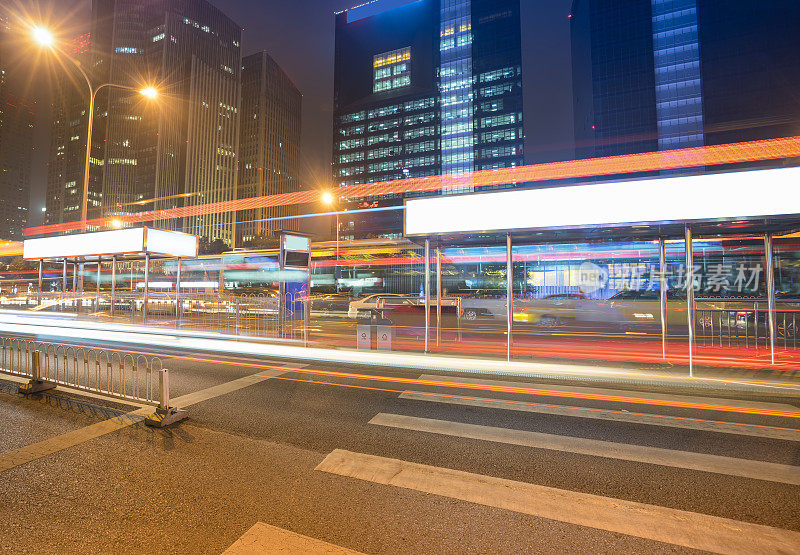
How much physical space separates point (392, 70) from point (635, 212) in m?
122

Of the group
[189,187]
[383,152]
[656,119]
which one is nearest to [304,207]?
[189,187]

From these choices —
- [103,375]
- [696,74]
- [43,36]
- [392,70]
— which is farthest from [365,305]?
[392,70]

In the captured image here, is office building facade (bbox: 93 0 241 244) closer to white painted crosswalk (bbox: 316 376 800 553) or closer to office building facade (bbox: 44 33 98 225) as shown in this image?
office building facade (bbox: 44 33 98 225)

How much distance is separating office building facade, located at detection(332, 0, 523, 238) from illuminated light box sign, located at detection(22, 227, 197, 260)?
67650 mm

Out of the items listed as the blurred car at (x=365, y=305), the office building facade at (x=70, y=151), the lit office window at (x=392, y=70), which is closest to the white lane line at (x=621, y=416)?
the blurred car at (x=365, y=305)

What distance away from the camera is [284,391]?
23.3 feet

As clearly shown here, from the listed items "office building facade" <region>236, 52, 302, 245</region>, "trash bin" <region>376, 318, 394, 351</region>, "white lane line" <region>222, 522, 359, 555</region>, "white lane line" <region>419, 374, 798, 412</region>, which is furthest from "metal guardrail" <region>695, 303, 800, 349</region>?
"office building facade" <region>236, 52, 302, 245</region>

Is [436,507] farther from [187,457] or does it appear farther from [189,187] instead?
[189,187]

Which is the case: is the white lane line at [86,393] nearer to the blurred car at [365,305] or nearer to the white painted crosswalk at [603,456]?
the white painted crosswalk at [603,456]

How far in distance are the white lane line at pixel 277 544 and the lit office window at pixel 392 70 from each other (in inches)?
4821

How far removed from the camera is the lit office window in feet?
362

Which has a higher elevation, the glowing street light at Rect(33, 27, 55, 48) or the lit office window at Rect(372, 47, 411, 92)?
the lit office window at Rect(372, 47, 411, 92)

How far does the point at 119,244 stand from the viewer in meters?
15.8

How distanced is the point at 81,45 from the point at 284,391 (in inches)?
8411
